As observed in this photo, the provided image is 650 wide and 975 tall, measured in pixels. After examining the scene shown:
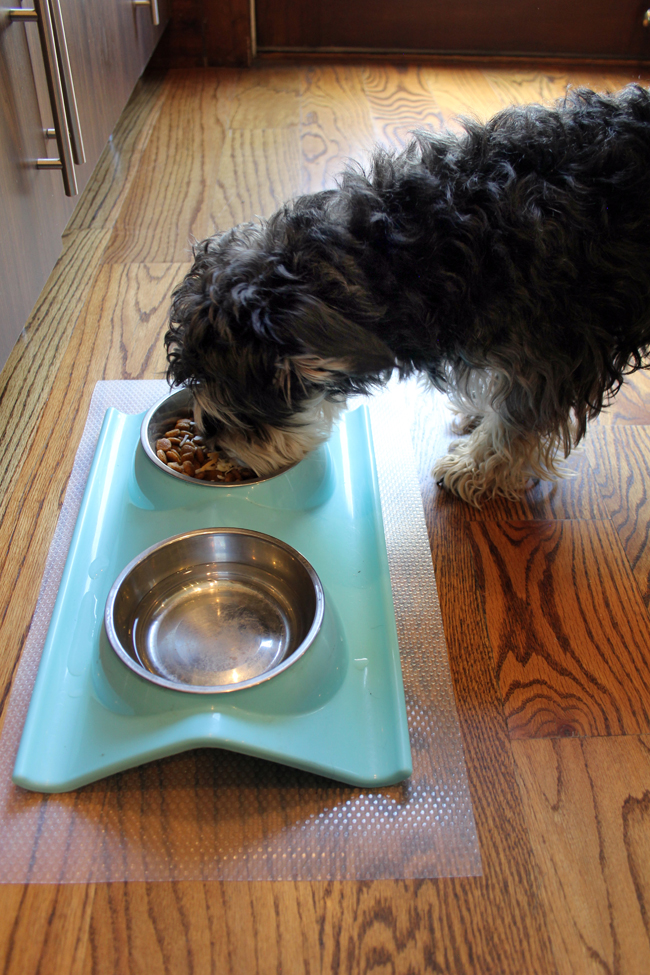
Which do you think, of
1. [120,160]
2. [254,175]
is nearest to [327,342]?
[254,175]

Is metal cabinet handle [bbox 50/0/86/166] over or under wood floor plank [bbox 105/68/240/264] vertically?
over

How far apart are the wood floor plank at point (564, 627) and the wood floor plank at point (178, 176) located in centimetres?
163

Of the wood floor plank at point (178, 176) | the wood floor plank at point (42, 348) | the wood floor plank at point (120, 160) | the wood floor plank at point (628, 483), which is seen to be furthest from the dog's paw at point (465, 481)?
the wood floor plank at point (120, 160)

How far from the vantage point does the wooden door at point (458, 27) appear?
13.5 feet

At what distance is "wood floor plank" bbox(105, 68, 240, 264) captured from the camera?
108 inches

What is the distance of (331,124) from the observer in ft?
11.8

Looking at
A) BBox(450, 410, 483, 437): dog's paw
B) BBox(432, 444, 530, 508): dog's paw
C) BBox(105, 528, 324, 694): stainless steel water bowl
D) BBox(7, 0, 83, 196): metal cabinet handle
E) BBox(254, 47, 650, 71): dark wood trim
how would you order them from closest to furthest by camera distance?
1. BBox(105, 528, 324, 694): stainless steel water bowl
2. BBox(7, 0, 83, 196): metal cabinet handle
3. BBox(432, 444, 530, 508): dog's paw
4. BBox(450, 410, 483, 437): dog's paw
5. BBox(254, 47, 650, 71): dark wood trim

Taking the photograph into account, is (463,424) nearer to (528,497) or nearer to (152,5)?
(528,497)

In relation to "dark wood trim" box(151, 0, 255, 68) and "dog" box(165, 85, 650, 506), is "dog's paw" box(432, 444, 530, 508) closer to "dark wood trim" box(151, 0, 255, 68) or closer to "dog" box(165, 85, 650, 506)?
"dog" box(165, 85, 650, 506)

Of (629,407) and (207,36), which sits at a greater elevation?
(207,36)

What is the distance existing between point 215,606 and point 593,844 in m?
0.84

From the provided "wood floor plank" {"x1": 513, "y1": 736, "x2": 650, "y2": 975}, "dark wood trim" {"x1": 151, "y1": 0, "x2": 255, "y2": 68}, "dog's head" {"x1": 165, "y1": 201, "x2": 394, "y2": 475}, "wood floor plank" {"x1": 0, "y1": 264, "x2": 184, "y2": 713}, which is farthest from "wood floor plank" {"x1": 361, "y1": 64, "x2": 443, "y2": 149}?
"wood floor plank" {"x1": 513, "y1": 736, "x2": 650, "y2": 975}

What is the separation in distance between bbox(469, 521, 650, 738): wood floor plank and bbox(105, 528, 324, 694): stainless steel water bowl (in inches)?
17.7

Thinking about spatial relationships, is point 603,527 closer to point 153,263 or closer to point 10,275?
point 10,275
